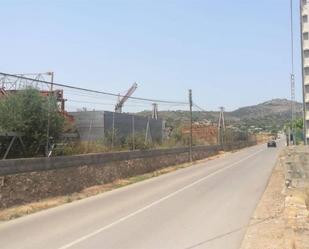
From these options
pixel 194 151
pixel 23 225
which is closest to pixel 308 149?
pixel 23 225

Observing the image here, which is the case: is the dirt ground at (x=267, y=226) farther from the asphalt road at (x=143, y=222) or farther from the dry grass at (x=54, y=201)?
the dry grass at (x=54, y=201)

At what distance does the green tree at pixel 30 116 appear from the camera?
24.2 m

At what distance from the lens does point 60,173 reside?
24.6m

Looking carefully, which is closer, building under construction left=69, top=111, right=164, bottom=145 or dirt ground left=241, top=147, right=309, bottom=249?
dirt ground left=241, top=147, right=309, bottom=249

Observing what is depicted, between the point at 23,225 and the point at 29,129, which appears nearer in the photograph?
the point at 23,225

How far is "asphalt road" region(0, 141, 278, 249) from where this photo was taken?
12008 mm

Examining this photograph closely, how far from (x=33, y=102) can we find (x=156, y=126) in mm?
32057

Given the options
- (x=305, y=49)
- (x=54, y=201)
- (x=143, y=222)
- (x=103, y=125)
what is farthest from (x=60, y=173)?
(x=103, y=125)

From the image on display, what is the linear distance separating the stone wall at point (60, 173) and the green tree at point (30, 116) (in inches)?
52.4

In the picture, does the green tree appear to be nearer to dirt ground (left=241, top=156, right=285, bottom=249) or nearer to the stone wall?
the stone wall

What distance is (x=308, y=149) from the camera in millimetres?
13570

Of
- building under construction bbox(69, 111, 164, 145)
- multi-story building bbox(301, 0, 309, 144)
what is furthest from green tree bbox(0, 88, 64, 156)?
multi-story building bbox(301, 0, 309, 144)

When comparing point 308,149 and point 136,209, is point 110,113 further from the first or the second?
point 308,149

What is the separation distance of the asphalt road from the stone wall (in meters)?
1.64
